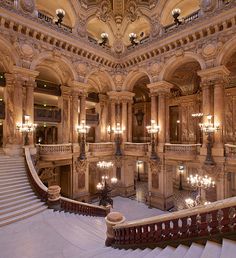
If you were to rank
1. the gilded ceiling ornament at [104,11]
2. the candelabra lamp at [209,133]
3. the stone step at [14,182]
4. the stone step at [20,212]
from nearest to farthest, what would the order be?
the stone step at [20,212] < the stone step at [14,182] < the candelabra lamp at [209,133] < the gilded ceiling ornament at [104,11]

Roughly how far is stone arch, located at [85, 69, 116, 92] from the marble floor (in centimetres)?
1185

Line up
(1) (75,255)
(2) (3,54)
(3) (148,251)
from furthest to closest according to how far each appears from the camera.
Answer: (2) (3,54) < (1) (75,255) < (3) (148,251)

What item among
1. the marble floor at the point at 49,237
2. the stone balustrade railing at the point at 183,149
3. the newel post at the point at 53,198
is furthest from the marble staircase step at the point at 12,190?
the stone balustrade railing at the point at 183,149

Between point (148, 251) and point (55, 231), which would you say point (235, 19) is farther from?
point (55, 231)

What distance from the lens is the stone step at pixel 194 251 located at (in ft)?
9.77

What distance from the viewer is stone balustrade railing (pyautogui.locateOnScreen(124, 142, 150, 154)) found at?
15274 millimetres

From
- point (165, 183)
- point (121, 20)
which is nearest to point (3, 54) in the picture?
point (121, 20)

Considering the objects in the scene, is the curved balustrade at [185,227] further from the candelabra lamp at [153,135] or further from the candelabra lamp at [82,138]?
the candelabra lamp at [82,138]

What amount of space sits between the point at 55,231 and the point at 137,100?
19.8 m

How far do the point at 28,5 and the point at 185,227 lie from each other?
1513 centimetres

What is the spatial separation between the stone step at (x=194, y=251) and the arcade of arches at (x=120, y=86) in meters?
8.90

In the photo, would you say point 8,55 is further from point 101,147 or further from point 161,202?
point 161,202

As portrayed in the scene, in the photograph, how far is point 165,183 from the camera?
1374 centimetres

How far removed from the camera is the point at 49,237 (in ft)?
18.7
